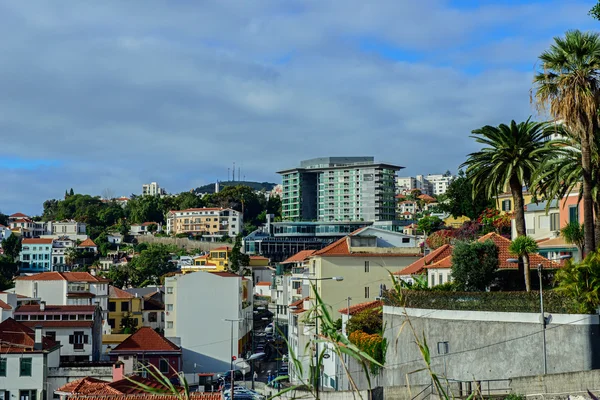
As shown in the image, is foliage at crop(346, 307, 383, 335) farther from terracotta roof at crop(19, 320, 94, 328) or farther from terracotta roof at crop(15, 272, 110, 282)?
terracotta roof at crop(15, 272, 110, 282)

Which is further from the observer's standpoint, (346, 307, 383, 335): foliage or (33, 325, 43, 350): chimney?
(33, 325, 43, 350): chimney

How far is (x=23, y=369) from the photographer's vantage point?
58781mm

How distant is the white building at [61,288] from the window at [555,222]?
6284cm

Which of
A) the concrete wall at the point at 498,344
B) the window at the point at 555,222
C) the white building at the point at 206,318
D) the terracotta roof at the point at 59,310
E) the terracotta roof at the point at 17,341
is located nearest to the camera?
the concrete wall at the point at 498,344

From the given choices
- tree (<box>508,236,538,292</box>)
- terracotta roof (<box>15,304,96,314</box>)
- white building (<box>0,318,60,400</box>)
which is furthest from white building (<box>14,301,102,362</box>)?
tree (<box>508,236,538,292</box>)

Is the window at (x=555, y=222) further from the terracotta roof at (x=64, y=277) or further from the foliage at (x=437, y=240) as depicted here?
the terracotta roof at (x=64, y=277)

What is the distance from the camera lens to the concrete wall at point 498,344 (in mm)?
31953

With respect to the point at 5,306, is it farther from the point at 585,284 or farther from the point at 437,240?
the point at 585,284

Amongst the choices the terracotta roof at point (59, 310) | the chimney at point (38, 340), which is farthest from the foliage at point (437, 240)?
the chimney at point (38, 340)

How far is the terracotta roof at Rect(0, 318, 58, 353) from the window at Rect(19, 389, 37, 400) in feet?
8.63

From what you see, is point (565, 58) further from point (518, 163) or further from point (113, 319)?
point (113, 319)

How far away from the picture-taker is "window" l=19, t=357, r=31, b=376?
5872 centimetres

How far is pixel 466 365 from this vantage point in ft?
117

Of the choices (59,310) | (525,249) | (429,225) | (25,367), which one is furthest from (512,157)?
(429,225)
